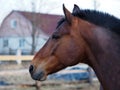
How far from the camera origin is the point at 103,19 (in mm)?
3553

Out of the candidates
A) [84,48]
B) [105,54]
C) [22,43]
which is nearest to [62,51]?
[84,48]

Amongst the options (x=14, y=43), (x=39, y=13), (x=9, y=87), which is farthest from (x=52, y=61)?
(x=14, y=43)

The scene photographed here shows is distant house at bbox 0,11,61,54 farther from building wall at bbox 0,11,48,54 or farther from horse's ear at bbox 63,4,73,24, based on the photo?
horse's ear at bbox 63,4,73,24

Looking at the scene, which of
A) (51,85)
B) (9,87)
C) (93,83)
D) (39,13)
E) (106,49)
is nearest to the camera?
(106,49)

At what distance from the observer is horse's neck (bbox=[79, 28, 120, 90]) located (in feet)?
11.5

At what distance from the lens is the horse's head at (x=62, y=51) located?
3547 millimetres

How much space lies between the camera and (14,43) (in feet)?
175

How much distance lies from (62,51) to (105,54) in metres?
0.47

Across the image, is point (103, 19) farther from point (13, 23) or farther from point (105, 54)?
point (13, 23)

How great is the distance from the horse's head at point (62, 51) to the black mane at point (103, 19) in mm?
133

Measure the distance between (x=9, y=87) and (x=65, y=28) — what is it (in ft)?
22.7

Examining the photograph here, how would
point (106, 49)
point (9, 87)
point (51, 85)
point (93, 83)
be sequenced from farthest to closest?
1. point (93, 83)
2. point (51, 85)
3. point (9, 87)
4. point (106, 49)

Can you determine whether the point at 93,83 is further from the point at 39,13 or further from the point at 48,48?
the point at 39,13

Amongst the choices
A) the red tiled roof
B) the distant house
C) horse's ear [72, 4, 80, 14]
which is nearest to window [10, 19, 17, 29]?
the distant house
